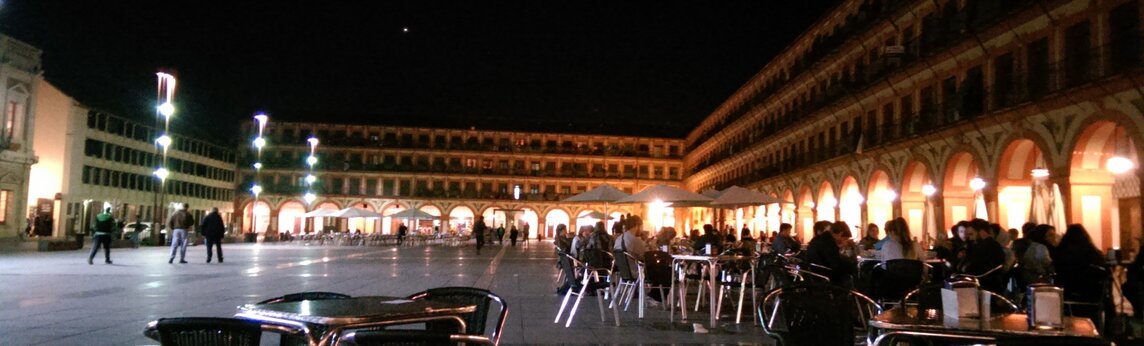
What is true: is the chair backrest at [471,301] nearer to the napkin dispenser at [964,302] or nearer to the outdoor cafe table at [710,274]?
the napkin dispenser at [964,302]

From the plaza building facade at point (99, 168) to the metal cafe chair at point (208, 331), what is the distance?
3302 cm

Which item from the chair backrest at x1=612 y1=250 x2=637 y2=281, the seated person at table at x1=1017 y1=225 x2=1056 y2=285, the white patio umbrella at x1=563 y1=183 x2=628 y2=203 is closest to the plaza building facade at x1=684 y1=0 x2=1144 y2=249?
the seated person at table at x1=1017 y1=225 x2=1056 y2=285

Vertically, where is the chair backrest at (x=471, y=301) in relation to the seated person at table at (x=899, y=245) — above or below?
below

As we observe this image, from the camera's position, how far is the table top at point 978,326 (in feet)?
11.6

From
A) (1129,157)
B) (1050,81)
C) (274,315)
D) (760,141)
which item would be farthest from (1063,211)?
(760,141)

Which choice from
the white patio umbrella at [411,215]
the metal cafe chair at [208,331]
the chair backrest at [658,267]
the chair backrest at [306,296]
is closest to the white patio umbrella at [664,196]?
the chair backrest at [658,267]

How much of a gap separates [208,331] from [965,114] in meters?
24.0

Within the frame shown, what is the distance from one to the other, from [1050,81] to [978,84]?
4.35 metres

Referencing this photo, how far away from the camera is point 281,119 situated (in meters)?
75.6

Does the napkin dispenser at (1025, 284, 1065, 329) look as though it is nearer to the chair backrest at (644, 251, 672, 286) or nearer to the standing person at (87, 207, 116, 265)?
the chair backrest at (644, 251, 672, 286)

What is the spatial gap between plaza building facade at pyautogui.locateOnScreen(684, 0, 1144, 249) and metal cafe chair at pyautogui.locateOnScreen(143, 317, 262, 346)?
17.0 meters

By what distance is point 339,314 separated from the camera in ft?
11.9

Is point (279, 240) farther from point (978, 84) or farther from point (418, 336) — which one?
point (418, 336)

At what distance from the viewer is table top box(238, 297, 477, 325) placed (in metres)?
3.51
